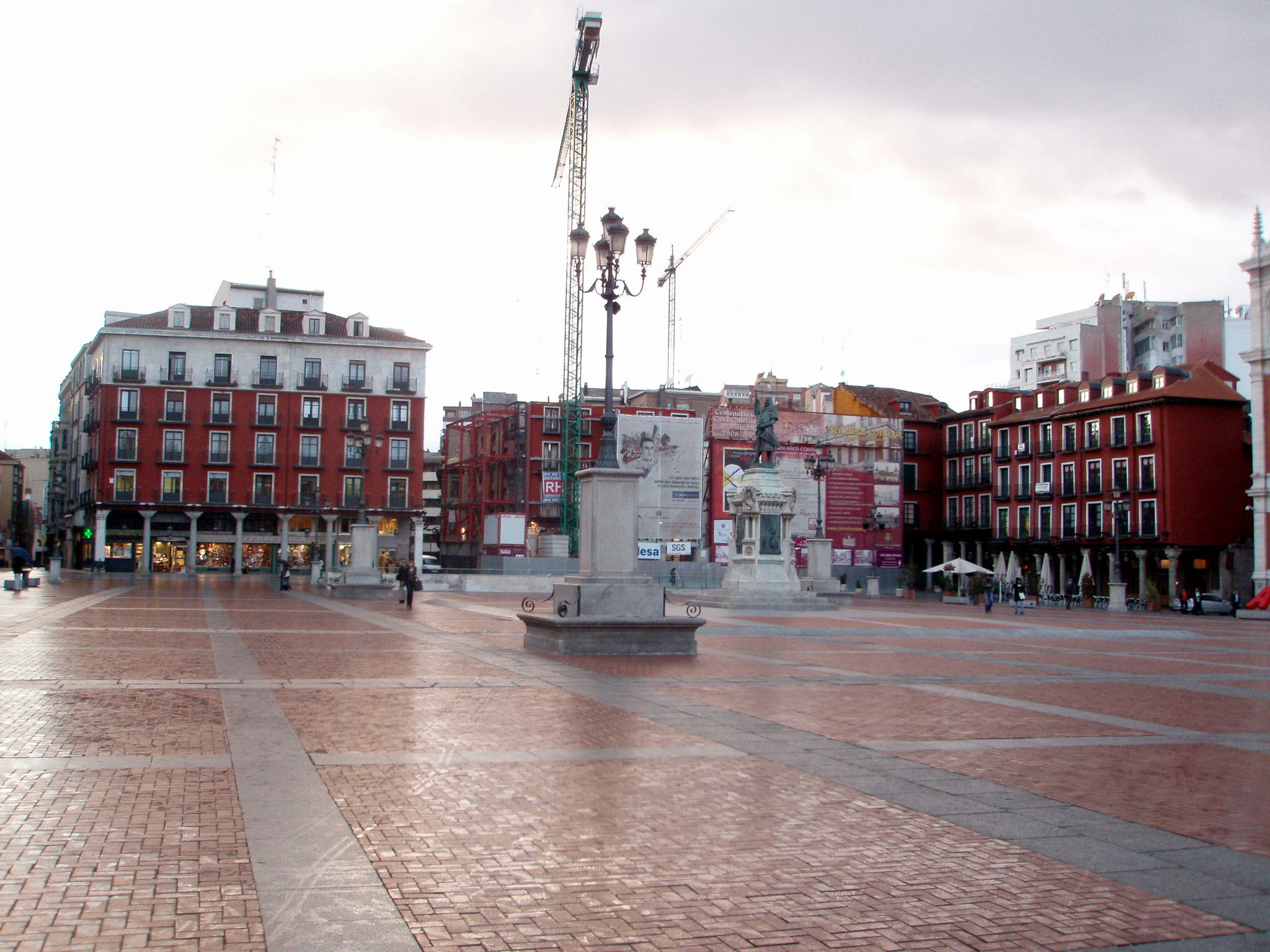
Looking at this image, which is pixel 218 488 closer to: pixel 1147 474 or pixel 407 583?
pixel 407 583

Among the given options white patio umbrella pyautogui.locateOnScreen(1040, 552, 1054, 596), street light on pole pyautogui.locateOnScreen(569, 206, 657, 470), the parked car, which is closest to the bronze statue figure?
street light on pole pyautogui.locateOnScreen(569, 206, 657, 470)

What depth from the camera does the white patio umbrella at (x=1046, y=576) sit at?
→ 202 feet

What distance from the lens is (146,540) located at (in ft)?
222

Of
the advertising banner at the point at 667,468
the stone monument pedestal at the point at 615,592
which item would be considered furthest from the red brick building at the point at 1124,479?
the stone monument pedestal at the point at 615,592

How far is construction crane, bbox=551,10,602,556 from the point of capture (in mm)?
78812

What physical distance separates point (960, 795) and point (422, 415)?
67.5 m

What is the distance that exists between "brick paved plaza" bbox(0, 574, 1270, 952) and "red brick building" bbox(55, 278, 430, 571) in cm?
5824

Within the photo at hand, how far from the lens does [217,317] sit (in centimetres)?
7062

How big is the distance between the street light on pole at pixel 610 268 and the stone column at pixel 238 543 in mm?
56263

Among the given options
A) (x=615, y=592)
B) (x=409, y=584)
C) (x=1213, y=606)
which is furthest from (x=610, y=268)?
(x=1213, y=606)

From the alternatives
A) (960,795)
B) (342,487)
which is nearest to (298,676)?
(960,795)

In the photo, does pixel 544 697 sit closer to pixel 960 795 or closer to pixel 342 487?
pixel 960 795

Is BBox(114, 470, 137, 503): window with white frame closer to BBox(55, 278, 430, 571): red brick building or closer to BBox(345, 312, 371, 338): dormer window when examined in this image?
BBox(55, 278, 430, 571): red brick building

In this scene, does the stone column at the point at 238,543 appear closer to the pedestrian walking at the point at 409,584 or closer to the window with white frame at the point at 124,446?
the window with white frame at the point at 124,446
